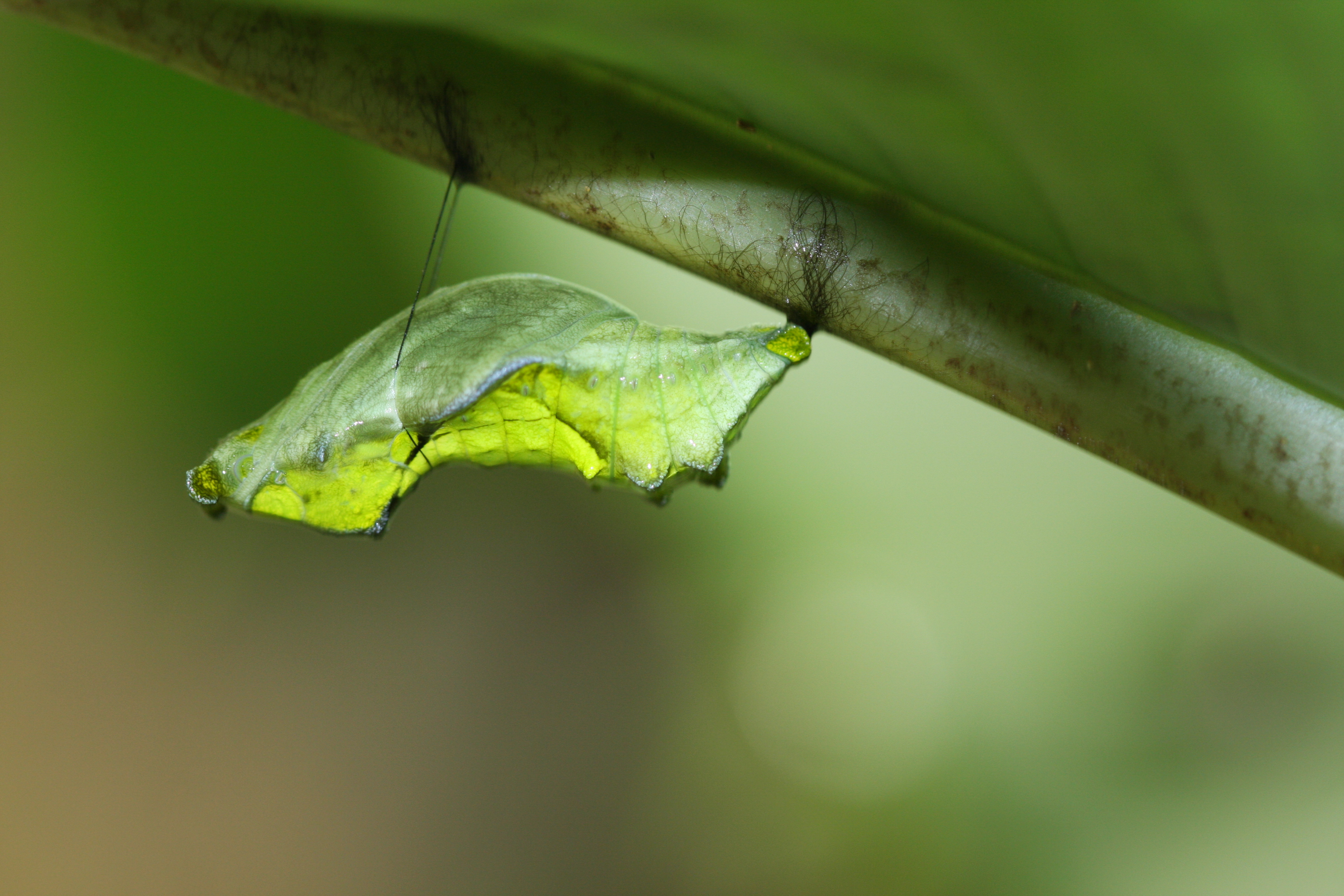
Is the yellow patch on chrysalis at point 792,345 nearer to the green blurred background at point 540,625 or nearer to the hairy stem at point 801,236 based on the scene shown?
the hairy stem at point 801,236

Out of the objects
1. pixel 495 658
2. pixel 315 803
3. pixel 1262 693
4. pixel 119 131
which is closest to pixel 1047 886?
pixel 1262 693

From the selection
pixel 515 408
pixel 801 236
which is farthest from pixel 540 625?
pixel 801 236

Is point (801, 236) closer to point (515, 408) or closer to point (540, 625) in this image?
point (515, 408)

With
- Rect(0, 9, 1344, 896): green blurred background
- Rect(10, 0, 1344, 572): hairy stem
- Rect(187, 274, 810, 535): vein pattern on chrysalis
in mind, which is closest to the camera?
Rect(10, 0, 1344, 572): hairy stem

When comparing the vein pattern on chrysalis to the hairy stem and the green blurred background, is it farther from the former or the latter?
the green blurred background

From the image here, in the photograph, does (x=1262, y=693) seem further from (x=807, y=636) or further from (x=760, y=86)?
(x=760, y=86)

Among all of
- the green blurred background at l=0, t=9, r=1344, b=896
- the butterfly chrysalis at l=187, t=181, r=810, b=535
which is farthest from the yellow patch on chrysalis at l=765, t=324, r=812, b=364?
the green blurred background at l=0, t=9, r=1344, b=896
